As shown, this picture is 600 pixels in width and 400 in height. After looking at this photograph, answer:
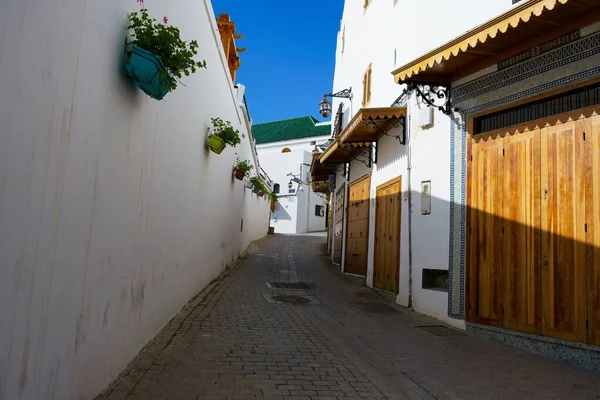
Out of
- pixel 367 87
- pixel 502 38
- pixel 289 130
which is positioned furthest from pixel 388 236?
pixel 289 130

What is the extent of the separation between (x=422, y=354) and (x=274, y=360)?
165cm

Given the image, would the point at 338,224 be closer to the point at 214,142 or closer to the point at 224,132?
the point at 224,132

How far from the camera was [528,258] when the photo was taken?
17.8 feet

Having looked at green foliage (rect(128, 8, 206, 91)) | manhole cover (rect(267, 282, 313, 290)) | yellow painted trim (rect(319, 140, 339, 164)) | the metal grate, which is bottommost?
manhole cover (rect(267, 282, 313, 290))

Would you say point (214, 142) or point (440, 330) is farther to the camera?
point (214, 142)

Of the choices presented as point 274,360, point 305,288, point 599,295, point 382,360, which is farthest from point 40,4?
point 305,288

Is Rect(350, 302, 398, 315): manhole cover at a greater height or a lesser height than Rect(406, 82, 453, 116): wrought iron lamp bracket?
lesser

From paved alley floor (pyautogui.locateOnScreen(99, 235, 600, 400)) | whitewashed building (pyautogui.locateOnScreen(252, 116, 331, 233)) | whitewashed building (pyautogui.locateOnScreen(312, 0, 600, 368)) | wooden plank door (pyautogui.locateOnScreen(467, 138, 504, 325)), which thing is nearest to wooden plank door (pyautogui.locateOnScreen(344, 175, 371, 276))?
whitewashed building (pyautogui.locateOnScreen(312, 0, 600, 368))

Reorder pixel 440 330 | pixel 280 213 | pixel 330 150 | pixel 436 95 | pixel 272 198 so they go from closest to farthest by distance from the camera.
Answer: pixel 440 330, pixel 436 95, pixel 330 150, pixel 272 198, pixel 280 213

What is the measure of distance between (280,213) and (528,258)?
2764cm

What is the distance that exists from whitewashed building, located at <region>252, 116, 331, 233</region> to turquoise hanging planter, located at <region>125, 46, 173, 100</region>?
89.0ft

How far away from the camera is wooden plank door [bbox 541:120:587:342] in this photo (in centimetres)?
485

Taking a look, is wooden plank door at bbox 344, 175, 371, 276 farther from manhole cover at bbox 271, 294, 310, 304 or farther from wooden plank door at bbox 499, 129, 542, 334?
wooden plank door at bbox 499, 129, 542, 334

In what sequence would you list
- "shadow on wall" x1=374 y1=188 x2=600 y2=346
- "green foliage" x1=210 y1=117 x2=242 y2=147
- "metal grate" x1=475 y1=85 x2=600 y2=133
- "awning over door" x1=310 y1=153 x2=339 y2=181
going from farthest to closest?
"awning over door" x1=310 y1=153 x2=339 y2=181, "green foliage" x1=210 y1=117 x2=242 y2=147, "metal grate" x1=475 y1=85 x2=600 y2=133, "shadow on wall" x1=374 y1=188 x2=600 y2=346
